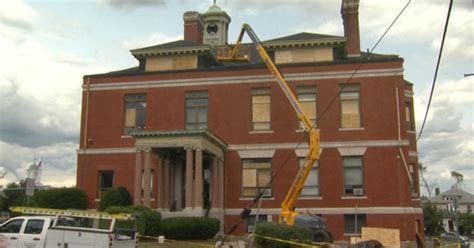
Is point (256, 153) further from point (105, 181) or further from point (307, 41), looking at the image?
point (105, 181)

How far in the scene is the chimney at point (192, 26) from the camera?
44.3 metres

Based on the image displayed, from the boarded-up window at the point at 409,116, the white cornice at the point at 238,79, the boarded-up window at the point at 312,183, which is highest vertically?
the white cornice at the point at 238,79

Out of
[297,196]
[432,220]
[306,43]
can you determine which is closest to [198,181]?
[297,196]

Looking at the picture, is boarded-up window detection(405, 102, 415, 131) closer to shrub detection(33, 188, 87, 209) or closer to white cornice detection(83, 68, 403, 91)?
white cornice detection(83, 68, 403, 91)

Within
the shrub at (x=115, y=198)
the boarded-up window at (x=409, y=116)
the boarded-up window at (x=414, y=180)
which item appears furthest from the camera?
the boarded-up window at (x=409, y=116)

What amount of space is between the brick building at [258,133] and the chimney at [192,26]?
23.1 feet

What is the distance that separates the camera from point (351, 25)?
37.6m

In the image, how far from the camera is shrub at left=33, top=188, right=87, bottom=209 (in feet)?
108

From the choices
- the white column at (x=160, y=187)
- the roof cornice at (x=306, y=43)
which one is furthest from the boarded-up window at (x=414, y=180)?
the white column at (x=160, y=187)

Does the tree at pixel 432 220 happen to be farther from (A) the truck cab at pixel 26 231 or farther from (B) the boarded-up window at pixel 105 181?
(A) the truck cab at pixel 26 231

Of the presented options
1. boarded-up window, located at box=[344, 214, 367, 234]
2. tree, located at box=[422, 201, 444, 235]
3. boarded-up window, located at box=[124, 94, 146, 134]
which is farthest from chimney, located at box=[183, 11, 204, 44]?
tree, located at box=[422, 201, 444, 235]

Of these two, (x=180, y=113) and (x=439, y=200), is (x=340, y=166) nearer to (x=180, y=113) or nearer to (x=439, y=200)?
(x=180, y=113)

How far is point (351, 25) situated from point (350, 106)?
752cm

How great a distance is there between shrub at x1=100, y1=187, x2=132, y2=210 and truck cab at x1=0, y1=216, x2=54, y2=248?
15.7 meters
